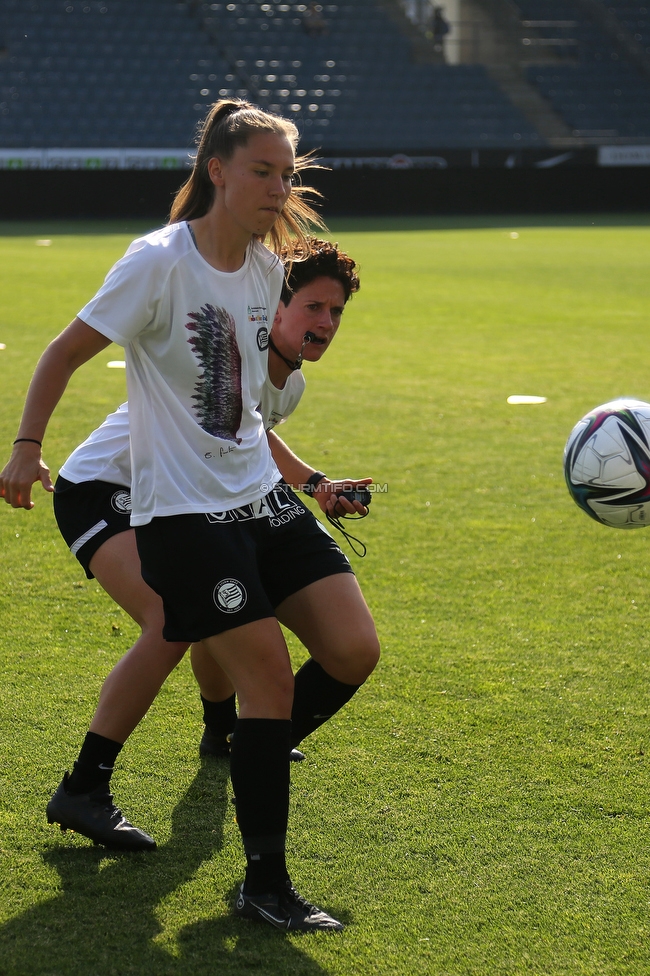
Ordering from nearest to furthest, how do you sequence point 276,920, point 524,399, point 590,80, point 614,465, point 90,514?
point 276,920, point 90,514, point 614,465, point 524,399, point 590,80

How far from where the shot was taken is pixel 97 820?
2.66 m

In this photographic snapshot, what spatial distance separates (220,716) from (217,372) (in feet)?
3.74

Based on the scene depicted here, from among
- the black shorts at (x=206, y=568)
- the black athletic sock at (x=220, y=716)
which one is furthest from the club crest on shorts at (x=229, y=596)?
the black athletic sock at (x=220, y=716)

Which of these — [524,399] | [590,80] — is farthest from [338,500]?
[590,80]

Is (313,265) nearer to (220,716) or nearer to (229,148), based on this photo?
(229,148)

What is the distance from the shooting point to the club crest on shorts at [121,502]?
2.95 metres

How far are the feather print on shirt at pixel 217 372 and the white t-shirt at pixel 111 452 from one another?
0.42m

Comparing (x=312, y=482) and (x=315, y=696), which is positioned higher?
(x=312, y=482)

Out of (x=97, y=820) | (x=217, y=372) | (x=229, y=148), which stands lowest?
(x=97, y=820)

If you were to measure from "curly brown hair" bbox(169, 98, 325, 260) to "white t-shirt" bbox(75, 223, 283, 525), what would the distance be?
0.14m

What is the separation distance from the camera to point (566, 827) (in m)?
2.78

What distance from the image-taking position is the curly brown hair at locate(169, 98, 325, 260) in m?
2.49

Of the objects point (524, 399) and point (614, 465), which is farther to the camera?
point (524, 399)

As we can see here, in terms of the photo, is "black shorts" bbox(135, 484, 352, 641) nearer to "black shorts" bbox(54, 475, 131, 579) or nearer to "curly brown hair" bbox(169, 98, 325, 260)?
"black shorts" bbox(54, 475, 131, 579)
